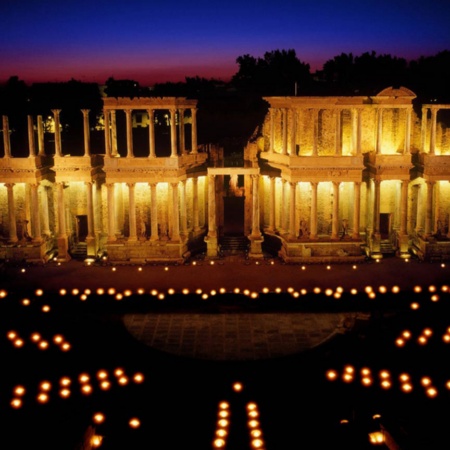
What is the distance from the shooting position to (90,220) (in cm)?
3559

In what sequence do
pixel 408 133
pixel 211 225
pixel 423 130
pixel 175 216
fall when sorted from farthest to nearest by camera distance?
pixel 211 225
pixel 423 130
pixel 175 216
pixel 408 133

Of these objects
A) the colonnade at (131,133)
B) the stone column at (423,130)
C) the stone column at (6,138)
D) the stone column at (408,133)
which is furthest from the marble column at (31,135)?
the stone column at (423,130)

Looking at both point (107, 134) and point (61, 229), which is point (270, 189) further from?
point (61, 229)

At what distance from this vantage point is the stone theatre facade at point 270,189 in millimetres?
34656

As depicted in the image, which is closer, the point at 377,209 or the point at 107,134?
the point at 107,134

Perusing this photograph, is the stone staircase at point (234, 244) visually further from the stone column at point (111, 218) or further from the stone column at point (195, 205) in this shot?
the stone column at point (111, 218)

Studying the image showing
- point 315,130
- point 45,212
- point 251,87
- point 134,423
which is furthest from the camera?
point 251,87

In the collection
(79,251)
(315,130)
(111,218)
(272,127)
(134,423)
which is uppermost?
(272,127)

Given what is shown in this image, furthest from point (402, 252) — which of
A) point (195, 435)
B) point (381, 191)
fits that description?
point (195, 435)

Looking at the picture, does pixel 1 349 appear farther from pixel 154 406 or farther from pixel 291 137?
pixel 291 137

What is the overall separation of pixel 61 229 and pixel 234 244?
9.92 m

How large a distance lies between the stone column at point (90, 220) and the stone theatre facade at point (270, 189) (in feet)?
0.18

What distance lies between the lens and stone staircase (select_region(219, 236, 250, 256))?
36875 mm

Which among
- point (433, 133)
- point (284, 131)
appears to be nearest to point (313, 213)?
point (284, 131)
